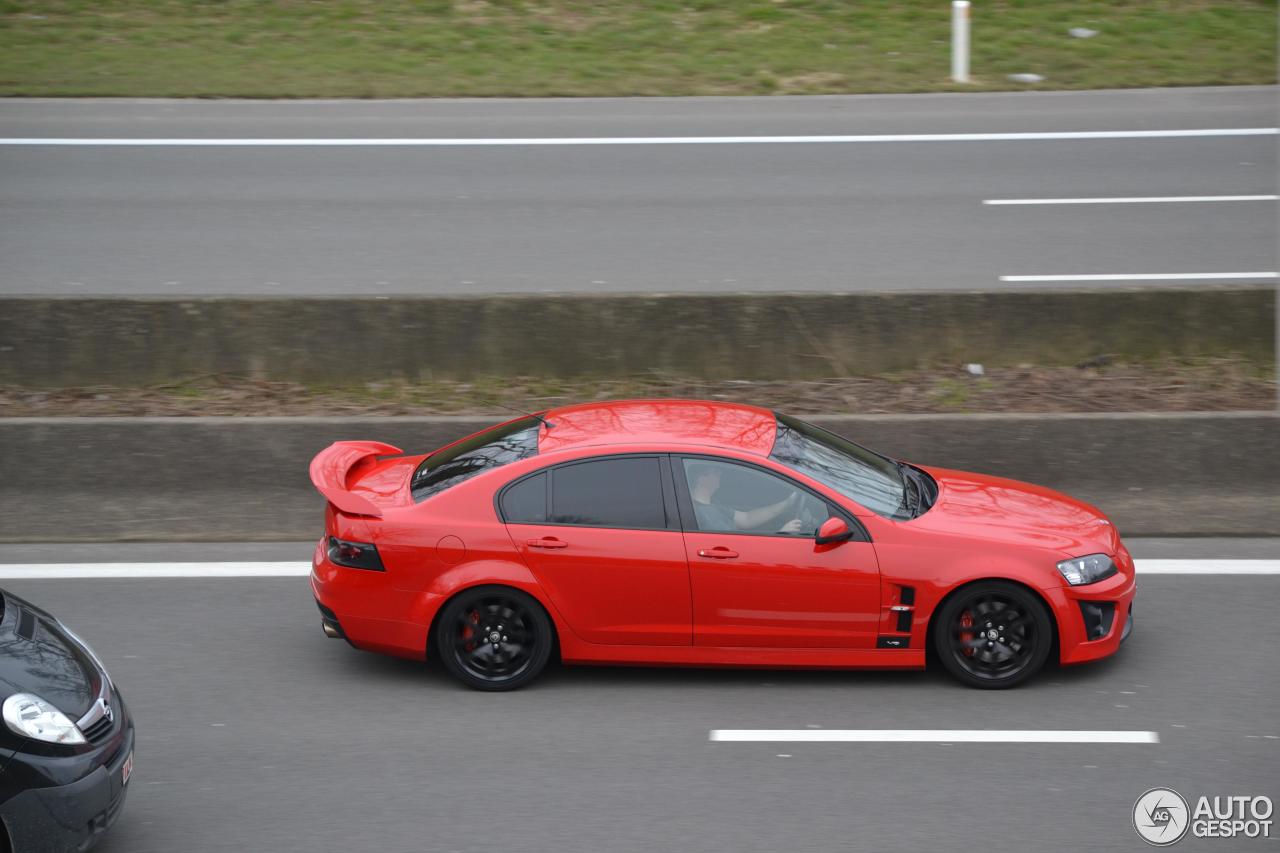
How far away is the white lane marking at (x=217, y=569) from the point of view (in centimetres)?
864

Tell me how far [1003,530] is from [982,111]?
12573mm

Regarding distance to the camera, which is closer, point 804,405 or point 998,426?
point 998,426

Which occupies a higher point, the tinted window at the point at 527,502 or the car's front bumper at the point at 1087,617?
the tinted window at the point at 527,502

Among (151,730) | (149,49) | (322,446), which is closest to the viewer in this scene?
(151,730)

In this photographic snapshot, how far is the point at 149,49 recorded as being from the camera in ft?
67.4

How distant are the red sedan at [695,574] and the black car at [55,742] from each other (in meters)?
1.82

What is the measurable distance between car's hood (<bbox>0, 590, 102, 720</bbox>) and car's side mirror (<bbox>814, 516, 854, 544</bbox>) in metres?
3.38

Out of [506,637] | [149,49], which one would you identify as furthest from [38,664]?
[149,49]

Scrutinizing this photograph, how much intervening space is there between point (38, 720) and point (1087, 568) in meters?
4.91

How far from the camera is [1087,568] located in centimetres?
699

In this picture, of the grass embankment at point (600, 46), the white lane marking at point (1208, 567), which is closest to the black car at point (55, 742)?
the white lane marking at point (1208, 567)

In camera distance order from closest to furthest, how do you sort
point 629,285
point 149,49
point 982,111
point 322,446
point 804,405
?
point 322,446
point 804,405
point 629,285
point 982,111
point 149,49

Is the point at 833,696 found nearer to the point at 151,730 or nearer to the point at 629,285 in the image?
the point at 151,730
